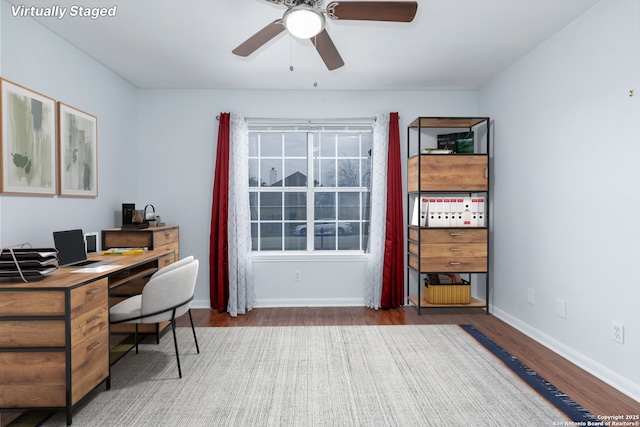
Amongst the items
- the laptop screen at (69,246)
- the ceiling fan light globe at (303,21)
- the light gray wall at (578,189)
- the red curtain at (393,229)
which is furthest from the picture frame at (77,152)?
the light gray wall at (578,189)

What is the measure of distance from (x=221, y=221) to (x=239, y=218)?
204 mm

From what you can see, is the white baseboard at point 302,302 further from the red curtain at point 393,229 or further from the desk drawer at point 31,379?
the desk drawer at point 31,379

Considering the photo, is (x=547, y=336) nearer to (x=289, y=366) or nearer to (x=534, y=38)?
(x=289, y=366)

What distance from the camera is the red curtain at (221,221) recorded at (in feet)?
13.3

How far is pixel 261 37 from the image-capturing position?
90.3 inches

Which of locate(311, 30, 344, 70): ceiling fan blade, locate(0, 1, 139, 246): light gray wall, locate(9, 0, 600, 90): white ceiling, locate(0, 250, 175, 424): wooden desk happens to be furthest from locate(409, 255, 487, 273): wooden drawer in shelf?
locate(0, 1, 139, 246): light gray wall

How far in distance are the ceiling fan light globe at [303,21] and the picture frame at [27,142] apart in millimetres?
1922

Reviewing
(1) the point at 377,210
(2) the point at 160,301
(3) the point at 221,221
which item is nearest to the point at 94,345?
(2) the point at 160,301

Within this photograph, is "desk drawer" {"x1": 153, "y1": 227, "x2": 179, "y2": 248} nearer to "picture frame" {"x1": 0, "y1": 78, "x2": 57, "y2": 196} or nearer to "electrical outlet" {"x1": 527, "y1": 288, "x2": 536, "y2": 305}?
"picture frame" {"x1": 0, "y1": 78, "x2": 57, "y2": 196}

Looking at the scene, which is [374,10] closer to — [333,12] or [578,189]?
[333,12]

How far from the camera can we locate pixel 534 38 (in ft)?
9.80

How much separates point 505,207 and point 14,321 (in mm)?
4030

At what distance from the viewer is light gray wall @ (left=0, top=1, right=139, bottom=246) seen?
2.42m

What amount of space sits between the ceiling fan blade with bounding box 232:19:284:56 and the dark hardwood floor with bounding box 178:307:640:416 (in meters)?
2.55
